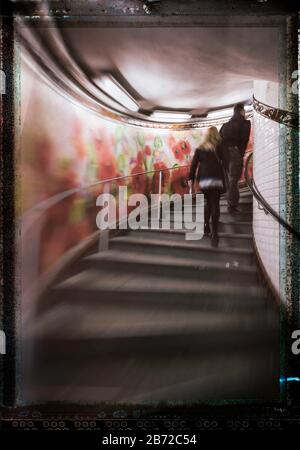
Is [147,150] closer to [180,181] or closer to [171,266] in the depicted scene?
[180,181]

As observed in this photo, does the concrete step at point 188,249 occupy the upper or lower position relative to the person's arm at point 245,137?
lower

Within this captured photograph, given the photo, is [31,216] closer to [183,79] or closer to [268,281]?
[183,79]

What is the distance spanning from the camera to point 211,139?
2.20 meters

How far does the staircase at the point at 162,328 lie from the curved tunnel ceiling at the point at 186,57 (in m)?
0.69

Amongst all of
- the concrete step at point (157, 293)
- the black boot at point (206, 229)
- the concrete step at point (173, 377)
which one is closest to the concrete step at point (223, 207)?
the black boot at point (206, 229)

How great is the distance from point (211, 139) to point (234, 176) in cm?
27

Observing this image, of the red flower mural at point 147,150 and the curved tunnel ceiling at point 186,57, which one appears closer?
the curved tunnel ceiling at point 186,57

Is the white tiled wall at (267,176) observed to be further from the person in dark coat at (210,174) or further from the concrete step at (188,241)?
the person in dark coat at (210,174)

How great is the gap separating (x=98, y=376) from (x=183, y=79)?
189cm

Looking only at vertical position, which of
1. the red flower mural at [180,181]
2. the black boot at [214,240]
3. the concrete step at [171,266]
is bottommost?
the concrete step at [171,266]

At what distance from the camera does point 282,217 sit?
2.17 m

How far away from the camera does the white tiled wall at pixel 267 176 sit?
215cm
